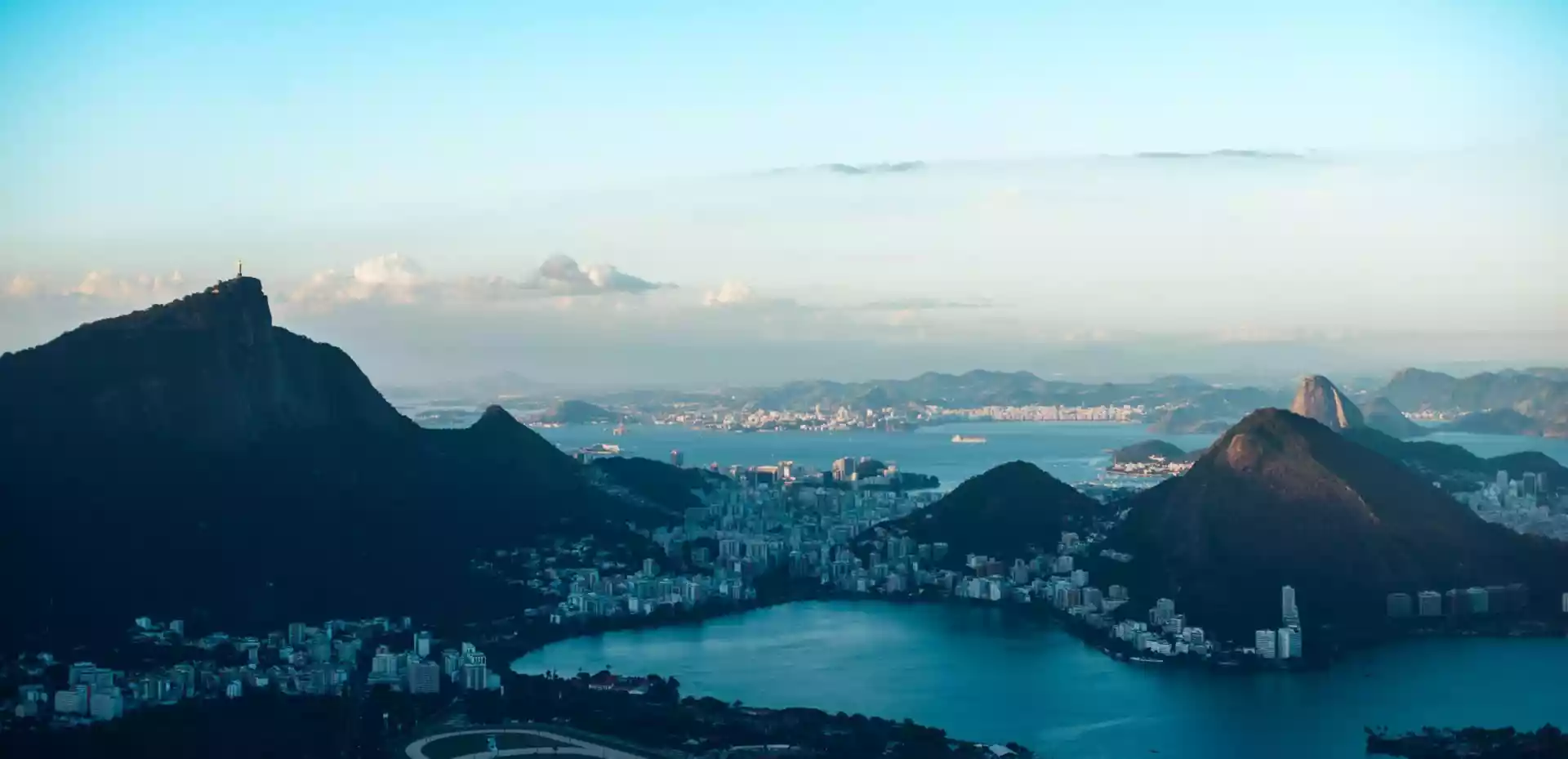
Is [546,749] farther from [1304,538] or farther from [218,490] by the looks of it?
[1304,538]

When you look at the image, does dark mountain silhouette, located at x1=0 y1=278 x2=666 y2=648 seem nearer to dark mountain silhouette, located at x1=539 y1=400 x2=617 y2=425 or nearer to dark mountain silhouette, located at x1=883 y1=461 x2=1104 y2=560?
dark mountain silhouette, located at x1=883 y1=461 x2=1104 y2=560

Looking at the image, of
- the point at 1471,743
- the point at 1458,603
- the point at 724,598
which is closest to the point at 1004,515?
the point at 724,598

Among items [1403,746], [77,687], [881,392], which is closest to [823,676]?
[1403,746]

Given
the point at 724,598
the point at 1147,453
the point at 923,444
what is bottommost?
the point at 724,598

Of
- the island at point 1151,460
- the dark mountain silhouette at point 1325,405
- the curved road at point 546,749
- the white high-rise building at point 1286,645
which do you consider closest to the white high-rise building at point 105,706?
the curved road at point 546,749

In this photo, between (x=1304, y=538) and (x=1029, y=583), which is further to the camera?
(x=1029, y=583)

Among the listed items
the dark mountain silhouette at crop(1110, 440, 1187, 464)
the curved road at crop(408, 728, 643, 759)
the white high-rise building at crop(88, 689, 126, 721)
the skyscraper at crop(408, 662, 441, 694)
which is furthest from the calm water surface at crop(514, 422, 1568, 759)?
the dark mountain silhouette at crop(1110, 440, 1187, 464)

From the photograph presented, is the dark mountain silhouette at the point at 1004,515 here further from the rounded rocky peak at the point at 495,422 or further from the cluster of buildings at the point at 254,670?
the cluster of buildings at the point at 254,670
